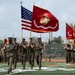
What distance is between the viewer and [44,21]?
3009cm

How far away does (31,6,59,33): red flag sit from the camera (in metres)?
29.1

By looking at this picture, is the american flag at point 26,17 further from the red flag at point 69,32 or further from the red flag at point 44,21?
the red flag at point 69,32

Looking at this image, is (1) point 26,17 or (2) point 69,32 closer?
(1) point 26,17

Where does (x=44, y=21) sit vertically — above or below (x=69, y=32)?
above

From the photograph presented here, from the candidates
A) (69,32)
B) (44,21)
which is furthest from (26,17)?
(69,32)

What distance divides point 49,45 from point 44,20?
15.4 m

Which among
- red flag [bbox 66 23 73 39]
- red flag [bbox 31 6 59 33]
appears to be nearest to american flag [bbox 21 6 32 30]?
red flag [bbox 31 6 59 33]

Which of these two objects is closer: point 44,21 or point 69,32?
point 44,21

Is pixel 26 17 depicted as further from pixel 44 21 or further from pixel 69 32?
pixel 69 32

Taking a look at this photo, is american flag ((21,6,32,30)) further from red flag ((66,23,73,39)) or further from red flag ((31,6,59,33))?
red flag ((66,23,73,39))

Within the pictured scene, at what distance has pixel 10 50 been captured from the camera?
20531 mm

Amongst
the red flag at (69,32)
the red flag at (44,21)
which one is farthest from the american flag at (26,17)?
the red flag at (69,32)

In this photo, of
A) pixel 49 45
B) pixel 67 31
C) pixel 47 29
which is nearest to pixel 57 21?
pixel 47 29

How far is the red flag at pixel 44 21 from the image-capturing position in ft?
95.5
